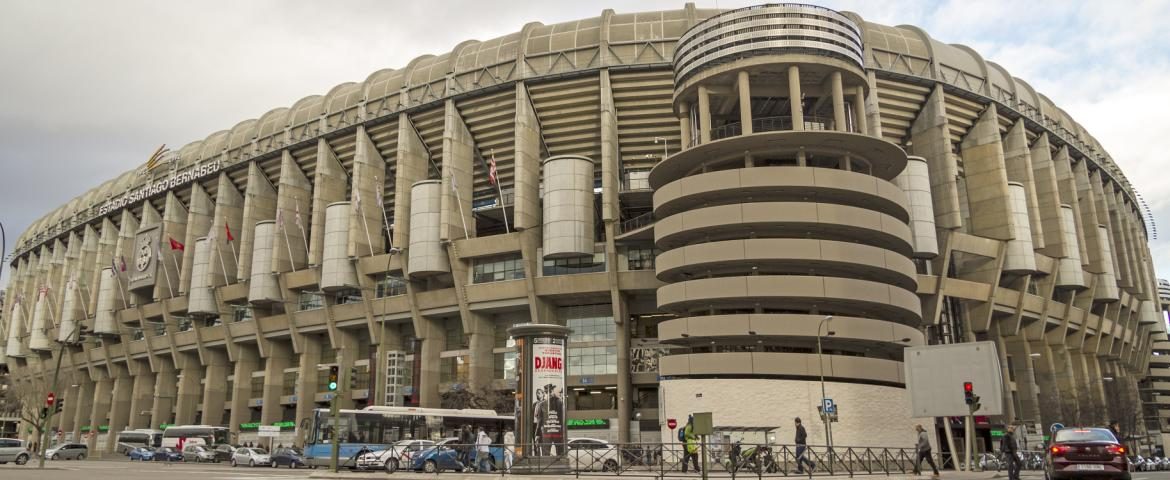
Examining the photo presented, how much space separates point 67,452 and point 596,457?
5292 cm

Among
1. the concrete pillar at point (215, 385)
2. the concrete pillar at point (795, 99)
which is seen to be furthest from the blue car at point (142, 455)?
the concrete pillar at point (795, 99)

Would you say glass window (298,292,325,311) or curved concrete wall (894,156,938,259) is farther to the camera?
glass window (298,292,325,311)

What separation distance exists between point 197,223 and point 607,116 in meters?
49.9

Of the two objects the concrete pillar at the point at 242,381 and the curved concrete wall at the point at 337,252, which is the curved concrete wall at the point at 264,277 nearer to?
the curved concrete wall at the point at 337,252

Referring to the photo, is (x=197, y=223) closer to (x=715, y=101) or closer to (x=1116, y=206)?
(x=715, y=101)

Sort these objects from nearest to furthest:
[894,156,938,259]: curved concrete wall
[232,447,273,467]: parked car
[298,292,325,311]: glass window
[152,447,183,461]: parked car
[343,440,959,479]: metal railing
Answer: [343,440,959,479]: metal railing, [232,447,273,467]: parked car, [894,156,938,259]: curved concrete wall, [152,447,183,461]: parked car, [298,292,325,311]: glass window

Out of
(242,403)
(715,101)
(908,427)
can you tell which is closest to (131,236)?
(242,403)

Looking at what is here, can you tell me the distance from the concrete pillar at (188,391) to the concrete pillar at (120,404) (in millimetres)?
10286

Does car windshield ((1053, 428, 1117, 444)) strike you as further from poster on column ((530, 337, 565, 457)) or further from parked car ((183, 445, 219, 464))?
parked car ((183, 445, 219, 464))

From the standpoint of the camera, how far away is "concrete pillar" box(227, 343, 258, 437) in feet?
257

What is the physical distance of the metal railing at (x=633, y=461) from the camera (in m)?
28.5

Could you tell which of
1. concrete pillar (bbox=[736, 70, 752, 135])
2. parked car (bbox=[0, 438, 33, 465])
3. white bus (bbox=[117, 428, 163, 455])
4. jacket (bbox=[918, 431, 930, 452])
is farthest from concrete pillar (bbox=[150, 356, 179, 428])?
jacket (bbox=[918, 431, 930, 452])

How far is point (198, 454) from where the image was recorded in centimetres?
6259

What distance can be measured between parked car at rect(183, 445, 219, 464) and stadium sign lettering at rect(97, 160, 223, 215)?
31.9 meters
